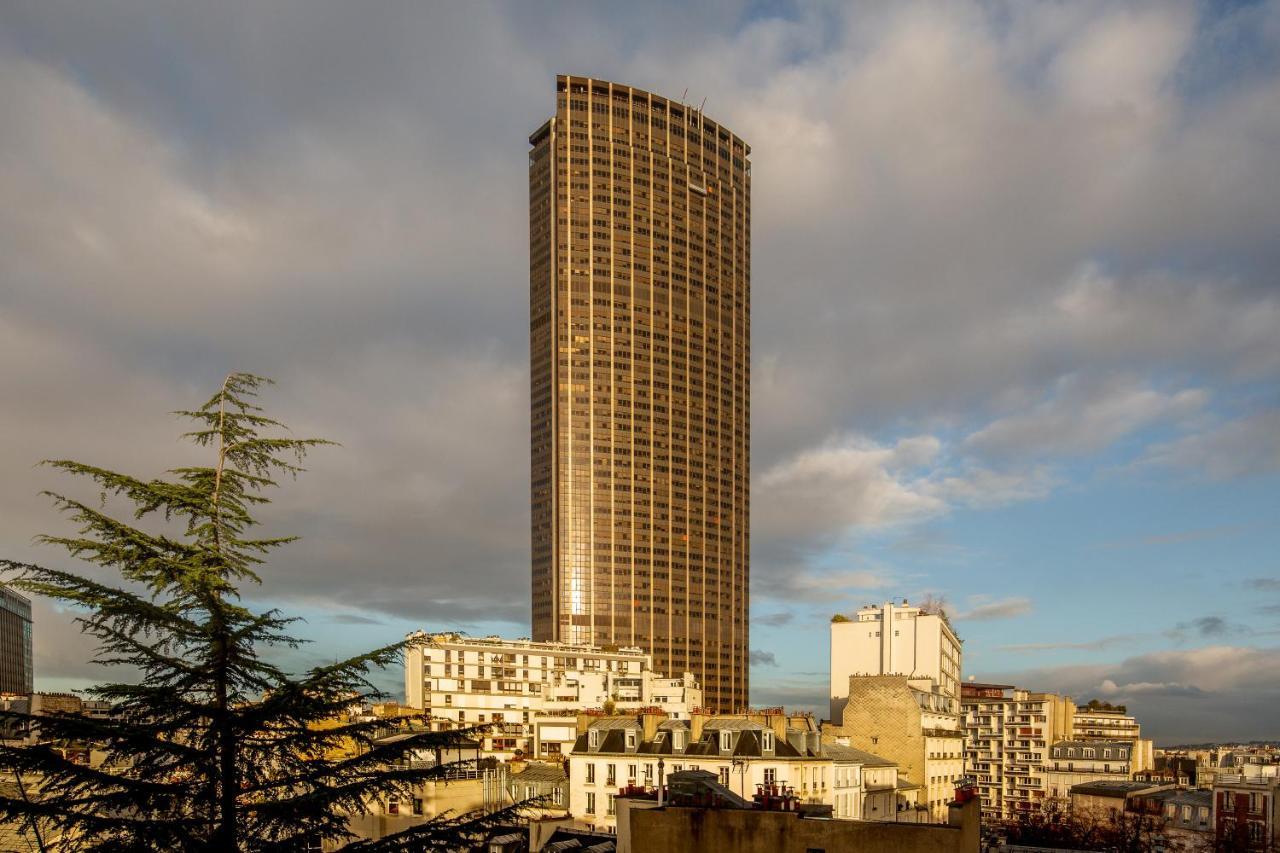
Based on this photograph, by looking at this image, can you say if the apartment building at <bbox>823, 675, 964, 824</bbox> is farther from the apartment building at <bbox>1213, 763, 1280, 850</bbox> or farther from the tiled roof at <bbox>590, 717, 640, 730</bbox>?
the tiled roof at <bbox>590, 717, 640, 730</bbox>

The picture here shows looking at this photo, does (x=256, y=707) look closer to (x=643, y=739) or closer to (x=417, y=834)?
(x=417, y=834)

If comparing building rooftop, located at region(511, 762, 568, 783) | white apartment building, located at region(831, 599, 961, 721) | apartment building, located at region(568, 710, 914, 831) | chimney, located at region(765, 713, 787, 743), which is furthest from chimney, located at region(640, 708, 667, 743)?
white apartment building, located at region(831, 599, 961, 721)

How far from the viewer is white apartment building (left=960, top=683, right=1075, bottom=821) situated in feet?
422

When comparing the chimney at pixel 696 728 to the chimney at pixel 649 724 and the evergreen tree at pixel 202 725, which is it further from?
the evergreen tree at pixel 202 725

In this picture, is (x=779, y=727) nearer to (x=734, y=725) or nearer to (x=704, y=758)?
(x=734, y=725)

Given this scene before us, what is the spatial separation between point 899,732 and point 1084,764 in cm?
5437

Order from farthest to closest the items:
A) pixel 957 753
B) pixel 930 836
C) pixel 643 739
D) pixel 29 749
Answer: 1. pixel 957 753
2. pixel 643 739
3. pixel 930 836
4. pixel 29 749

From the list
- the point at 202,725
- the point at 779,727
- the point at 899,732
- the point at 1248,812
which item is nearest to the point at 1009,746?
the point at 1248,812

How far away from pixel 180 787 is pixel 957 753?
84.2 m

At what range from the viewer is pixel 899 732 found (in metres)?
82.6

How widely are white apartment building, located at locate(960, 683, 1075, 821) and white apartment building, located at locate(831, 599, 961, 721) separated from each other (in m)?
13.0

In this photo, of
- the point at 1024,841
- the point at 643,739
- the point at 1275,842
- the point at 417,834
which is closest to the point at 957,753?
the point at 1024,841

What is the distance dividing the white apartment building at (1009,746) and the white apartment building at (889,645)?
12969 millimetres

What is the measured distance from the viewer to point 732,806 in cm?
2661
